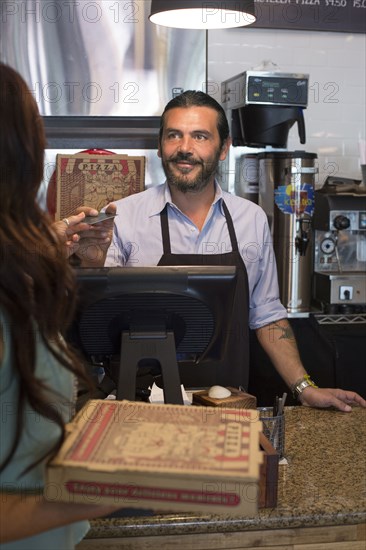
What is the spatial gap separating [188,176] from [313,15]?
6.67 ft

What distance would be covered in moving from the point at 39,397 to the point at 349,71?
12.8ft

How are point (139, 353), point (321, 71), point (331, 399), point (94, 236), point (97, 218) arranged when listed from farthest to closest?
1. point (321, 71)
2. point (331, 399)
3. point (94, 236)
4. point (97, 218)
5. point (139, 353)

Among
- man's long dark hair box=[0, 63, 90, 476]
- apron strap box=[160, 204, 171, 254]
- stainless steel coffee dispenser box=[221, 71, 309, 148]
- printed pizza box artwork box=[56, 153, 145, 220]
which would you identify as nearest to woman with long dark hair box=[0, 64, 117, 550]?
man's long dark hair box=[0, 63, 90, 476]

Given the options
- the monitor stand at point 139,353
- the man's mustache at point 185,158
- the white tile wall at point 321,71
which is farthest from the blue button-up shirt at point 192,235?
the white tile wall at point 321,71

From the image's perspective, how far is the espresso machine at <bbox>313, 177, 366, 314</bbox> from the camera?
3891mm

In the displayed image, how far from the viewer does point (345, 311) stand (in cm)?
393

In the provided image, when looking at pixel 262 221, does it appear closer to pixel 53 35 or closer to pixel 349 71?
pixel 53 35

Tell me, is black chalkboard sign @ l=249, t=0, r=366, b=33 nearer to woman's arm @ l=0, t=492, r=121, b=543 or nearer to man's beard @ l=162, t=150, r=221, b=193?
man's beard @ l=162, t=150, r=221, b=193

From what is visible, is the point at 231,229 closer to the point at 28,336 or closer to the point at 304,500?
the point at 304,500

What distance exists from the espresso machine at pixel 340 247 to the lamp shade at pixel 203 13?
151cm

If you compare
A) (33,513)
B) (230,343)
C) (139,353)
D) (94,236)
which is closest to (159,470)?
(33,513)

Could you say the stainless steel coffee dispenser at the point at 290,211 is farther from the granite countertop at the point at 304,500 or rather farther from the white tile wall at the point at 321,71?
the granite countertop at the point at 304,500

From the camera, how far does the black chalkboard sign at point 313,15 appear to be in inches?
168

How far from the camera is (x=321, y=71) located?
14.5ft
